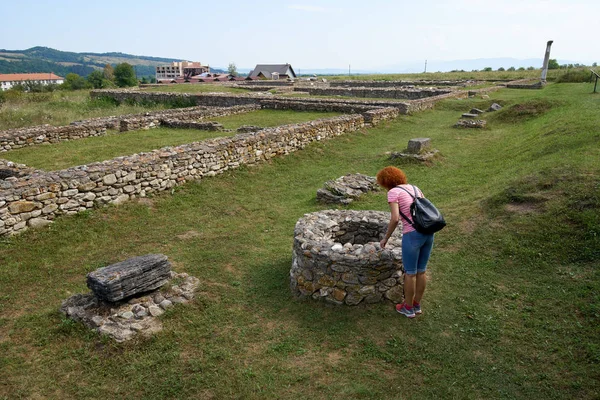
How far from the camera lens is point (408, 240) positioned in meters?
5.39

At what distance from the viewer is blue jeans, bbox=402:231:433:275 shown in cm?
534

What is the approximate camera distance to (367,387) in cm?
464

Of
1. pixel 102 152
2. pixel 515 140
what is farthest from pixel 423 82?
pixel 102 152

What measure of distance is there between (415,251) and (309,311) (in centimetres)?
189

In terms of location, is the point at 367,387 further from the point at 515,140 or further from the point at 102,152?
the point at 515,140

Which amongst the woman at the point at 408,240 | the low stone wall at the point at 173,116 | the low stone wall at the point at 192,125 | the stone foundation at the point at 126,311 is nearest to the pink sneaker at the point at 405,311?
the woman at the point at 408,240

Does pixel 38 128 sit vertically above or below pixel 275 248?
above

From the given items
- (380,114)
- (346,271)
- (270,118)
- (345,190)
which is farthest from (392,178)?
(270,118)

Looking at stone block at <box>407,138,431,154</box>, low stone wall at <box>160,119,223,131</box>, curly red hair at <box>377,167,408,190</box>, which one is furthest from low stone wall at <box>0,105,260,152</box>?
curly red hair at <box>377,167,408,190</box>

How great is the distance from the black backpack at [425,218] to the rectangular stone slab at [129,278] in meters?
3.88

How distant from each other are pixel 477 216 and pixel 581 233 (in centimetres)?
204

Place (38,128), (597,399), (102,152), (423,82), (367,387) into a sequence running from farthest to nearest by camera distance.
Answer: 1. (423,82)
2. (38,128)
3. (102,152)
4. (367,387)
5. (597,399)

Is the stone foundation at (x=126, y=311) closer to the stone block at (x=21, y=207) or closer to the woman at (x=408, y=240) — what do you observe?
the stone block at (x=21, y=207)

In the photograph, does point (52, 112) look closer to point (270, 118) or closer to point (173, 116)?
point (173, 116)
